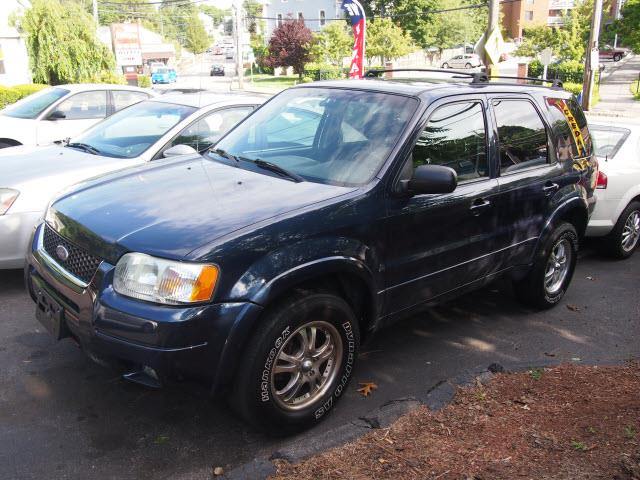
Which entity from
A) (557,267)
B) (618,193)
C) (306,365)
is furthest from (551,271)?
(306,365)

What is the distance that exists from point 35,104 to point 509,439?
9.12m

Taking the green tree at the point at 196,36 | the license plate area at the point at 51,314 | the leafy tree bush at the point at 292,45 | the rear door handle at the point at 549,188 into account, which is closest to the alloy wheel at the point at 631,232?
the rear door handle at the point at 549,188

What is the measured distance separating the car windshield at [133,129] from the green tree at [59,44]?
67.8 feet

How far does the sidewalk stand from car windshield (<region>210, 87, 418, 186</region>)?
23.5 m

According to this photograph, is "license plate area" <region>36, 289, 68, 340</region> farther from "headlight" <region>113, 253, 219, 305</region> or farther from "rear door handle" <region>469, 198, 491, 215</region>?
"rear door handle" <region>469, 198, 491, 215</region>

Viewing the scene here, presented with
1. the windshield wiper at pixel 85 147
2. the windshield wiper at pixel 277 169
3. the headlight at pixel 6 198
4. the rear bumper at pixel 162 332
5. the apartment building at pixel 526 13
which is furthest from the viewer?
the apartment building at pixel 526 13

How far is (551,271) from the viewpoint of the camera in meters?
5.31

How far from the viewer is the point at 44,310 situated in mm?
3463

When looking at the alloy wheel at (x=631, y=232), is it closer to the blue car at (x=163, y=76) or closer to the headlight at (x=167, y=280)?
the headlight at (x=167, y=280)

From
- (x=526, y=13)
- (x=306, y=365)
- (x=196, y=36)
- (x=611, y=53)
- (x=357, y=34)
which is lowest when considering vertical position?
(x=306, y=365)

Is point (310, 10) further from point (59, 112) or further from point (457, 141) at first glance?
point (457, 141)

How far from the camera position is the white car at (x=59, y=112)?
30.2ft

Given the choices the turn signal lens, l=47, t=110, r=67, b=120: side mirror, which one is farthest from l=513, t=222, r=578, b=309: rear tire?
l=47, t=110, r=67, b=120: side mirror

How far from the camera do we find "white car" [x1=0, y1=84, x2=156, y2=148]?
920 centimetres
